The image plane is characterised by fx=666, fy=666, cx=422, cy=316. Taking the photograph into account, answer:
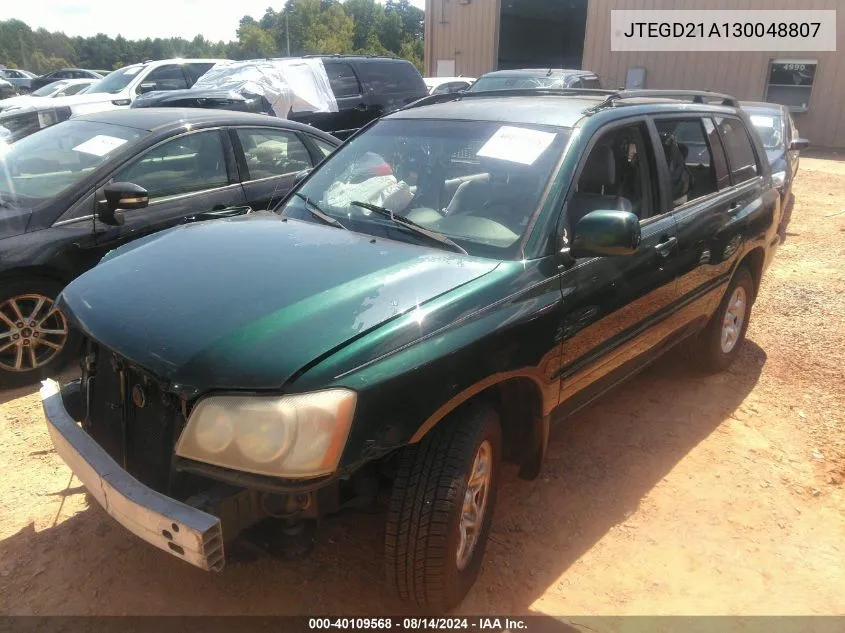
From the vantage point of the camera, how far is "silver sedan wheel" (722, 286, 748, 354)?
14.4 ft

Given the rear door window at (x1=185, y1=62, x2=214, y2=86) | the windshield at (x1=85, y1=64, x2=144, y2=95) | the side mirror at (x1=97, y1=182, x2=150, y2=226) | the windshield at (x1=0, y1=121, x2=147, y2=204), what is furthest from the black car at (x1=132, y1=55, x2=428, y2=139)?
the side mirror at (x1=97, y1=182, x2=150, y2=226)

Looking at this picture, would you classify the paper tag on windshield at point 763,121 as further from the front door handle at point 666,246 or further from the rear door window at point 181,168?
the rear door window at point 181,168

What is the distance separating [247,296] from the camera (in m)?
2.22

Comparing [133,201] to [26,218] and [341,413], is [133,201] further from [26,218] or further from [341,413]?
[341,413]

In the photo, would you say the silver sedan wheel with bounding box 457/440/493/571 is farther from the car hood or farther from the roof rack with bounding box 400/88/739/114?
the roof rack with bounding box 400/88/739/114

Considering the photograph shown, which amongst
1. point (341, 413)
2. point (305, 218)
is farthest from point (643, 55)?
point (341, 413)

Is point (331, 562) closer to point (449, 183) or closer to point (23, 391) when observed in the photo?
point (449, 183)

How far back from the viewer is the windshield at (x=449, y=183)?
2.72m

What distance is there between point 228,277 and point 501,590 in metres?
1.57

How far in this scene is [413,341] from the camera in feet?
6.78

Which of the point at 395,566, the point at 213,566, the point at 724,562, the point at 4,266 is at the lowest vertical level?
the point at 724,562

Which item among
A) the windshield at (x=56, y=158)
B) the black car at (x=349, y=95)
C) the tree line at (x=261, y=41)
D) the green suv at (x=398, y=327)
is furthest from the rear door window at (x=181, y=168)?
the tree line at (x=261, y=41)

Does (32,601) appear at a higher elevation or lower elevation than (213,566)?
lower

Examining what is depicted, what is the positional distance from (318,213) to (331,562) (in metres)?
1.54
